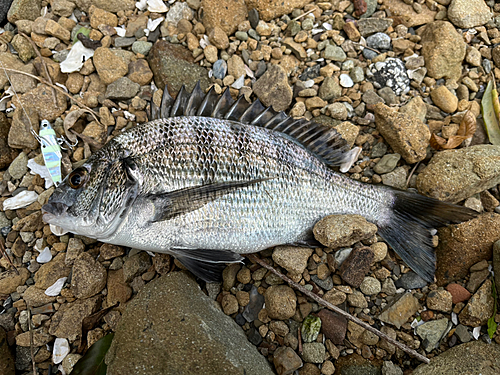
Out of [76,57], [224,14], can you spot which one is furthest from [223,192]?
[76,57]

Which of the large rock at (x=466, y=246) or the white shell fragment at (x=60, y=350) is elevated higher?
the large rock at (x=466, y=246)

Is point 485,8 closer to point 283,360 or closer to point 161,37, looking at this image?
point 161,37

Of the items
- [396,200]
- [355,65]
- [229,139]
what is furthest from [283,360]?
[355,65]

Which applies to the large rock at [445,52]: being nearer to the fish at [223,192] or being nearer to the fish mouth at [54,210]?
the fish at [223,192]

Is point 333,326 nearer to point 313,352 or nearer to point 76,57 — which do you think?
point 313,352

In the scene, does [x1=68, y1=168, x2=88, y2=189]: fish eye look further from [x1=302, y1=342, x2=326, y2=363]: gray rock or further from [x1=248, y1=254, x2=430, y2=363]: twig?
[x1=302, y1=342, x2=326, y2=363]: gray rock

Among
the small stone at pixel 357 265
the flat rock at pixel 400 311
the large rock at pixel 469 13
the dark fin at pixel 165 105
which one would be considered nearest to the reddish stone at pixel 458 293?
the flat rock at pixel 400 311
